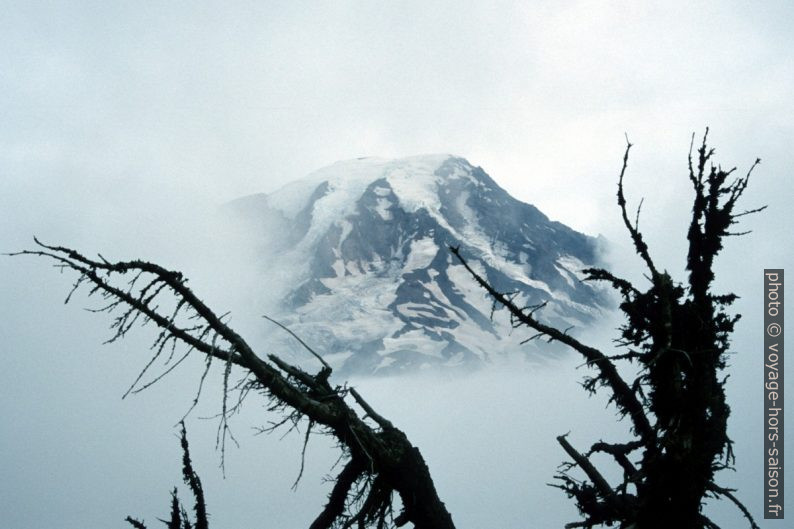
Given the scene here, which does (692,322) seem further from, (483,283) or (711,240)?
(483,283)

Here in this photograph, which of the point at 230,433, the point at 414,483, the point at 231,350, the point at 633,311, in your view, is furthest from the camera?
the point at 633,311

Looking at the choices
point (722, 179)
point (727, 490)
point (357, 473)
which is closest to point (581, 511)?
point (727, 490)

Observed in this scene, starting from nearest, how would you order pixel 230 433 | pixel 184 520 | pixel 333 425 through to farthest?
pixel 230 433 → pixel 333 425 → pixel 184 520

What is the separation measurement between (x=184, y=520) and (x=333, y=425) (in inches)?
204

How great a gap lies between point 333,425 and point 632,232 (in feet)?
11.3

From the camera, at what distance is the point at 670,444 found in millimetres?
5445

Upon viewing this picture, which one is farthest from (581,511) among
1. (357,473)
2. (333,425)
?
(333,425)

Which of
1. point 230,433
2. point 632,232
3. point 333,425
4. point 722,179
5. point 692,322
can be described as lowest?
point 230,433

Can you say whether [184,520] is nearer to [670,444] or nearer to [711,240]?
[670,444]

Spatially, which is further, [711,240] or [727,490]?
[711,240]

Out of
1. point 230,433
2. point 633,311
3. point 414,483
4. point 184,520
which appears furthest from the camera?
point 184,520

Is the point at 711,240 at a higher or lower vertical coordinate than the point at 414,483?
higher

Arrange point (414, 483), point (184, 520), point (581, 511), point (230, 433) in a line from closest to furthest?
point (230, 433), point (414, 483), point (581, 511), point (184, 520)

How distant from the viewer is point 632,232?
6.15 m
